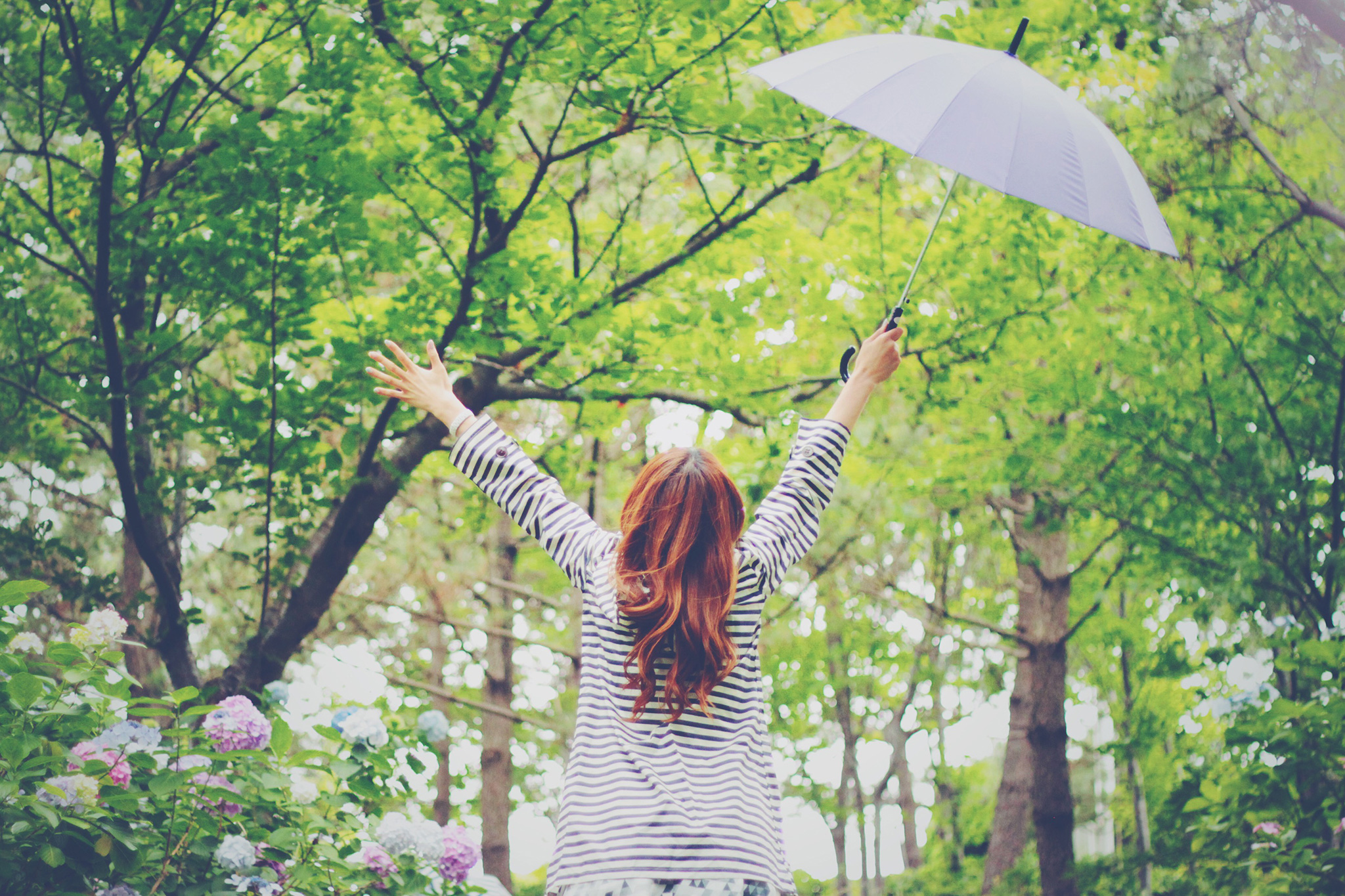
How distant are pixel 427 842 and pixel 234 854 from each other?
26.0 inches

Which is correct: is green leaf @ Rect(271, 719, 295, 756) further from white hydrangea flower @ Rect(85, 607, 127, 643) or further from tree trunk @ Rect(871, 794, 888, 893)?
tree trunk @ Rect(871, 794, 888, 893)

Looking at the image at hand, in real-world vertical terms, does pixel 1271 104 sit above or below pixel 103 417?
above

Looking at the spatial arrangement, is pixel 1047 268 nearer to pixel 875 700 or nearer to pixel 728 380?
pixel 728 380

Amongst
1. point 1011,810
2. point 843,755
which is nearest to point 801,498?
point 1011,810

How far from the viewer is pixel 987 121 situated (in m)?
2.79

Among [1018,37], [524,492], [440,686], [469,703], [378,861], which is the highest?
[440,686]

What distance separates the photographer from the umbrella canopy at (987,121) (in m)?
2.71

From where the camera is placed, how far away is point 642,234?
21.4 feet

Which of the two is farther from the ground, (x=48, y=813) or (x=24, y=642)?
(x=24, y=642)

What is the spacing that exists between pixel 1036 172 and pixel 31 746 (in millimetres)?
2941

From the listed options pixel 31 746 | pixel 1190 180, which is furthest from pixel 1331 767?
pixel 31 746

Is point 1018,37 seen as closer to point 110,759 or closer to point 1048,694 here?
point 110,759

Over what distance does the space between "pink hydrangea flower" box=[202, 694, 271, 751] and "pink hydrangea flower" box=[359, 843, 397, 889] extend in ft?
1.60

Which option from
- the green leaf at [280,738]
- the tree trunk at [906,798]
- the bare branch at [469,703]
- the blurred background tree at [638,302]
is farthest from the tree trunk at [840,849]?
the green leaf at [280,738]
